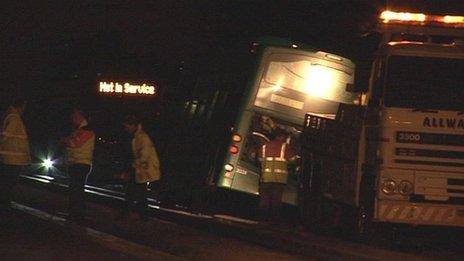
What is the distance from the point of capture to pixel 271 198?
1664 centimetres

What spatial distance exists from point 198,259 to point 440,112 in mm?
3975

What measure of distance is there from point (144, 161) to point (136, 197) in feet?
2.32

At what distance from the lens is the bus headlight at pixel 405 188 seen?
43.5ft

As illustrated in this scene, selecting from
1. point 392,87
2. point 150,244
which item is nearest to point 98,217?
point 150,244

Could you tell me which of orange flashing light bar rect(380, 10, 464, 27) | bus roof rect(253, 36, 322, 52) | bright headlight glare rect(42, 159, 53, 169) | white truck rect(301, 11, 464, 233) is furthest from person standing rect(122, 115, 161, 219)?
bright headlight glare rect(42, 159, 53, 169)

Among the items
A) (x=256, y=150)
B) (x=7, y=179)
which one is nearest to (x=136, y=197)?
(x=7, y=179)

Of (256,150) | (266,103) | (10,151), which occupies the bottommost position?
(10,151)

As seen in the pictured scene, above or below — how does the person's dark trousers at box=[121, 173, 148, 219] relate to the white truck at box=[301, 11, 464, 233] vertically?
below

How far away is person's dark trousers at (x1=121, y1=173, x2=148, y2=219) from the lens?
15781mm

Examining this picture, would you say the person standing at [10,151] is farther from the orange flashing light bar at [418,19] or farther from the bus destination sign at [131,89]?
the bus destination sign at [131,89]

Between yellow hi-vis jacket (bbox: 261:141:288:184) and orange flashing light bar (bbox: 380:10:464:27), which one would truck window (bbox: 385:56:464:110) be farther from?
yellow hi-vis jacket (bbox: 261:141:288:184)

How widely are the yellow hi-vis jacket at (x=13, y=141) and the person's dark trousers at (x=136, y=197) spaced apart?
1.76 metres

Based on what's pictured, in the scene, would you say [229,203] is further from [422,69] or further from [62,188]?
[422,69]

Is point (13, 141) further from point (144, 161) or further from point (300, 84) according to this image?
point (300, 84)
